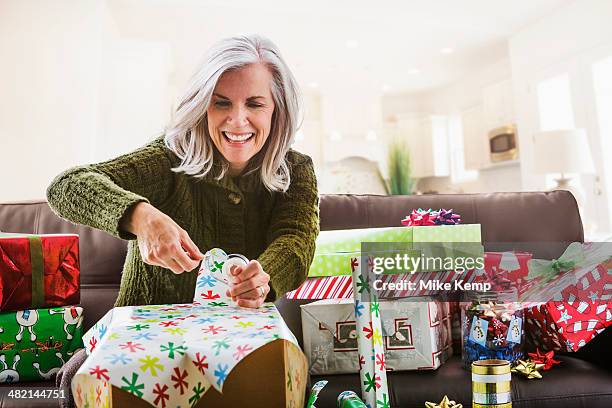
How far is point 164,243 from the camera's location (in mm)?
622

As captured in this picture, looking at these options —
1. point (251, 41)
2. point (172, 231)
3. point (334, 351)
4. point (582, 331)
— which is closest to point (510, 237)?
point (582, 331)

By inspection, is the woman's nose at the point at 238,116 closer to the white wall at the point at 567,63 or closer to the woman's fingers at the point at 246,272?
the woman's fingers at the point at 246,272

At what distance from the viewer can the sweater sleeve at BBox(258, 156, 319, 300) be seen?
764 millimetres

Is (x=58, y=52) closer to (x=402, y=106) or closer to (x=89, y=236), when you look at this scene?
(x=89, y=236)

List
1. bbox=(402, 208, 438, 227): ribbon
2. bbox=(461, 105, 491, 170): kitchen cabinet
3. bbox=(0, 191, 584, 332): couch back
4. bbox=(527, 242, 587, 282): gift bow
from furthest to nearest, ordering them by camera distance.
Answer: bbox=(461, 105, 491, 170): kitchen cabinet
bbox=(0, 191, 584, 332): couch back
bbox=(402, 208, 438, 227): ribbon
bbox=(527, 242, 587, 282): gift bow

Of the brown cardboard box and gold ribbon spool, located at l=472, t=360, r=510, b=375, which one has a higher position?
the brown cardboard box

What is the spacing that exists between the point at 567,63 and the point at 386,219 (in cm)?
369

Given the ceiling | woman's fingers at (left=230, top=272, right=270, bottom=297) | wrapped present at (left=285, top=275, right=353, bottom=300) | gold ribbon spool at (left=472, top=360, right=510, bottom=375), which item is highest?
the ceiling

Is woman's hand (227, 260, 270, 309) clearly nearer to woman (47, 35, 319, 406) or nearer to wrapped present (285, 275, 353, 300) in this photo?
woman (47, 35, 319, 406)

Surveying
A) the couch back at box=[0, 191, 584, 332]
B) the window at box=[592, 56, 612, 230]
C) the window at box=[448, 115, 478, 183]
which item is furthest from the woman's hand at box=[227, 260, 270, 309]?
the window at box=[448, 115, 478, 183]

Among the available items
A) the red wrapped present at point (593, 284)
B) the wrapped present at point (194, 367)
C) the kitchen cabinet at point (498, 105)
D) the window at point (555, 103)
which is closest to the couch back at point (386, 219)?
the red wrapped present at point (593, 284)

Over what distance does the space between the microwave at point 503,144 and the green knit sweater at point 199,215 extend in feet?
17.1

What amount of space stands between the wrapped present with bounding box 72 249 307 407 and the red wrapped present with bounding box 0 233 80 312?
833 mm

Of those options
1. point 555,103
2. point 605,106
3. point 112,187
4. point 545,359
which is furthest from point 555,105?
point 112,187
